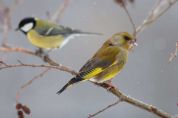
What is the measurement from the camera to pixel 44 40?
387 centimetres

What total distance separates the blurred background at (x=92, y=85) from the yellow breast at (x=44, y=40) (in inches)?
123

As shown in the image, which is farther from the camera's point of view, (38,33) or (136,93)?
(136,93)

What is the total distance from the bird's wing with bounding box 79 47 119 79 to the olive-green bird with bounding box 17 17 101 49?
106cm

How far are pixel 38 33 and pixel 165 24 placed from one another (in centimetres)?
400

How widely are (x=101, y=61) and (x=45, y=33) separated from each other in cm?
123

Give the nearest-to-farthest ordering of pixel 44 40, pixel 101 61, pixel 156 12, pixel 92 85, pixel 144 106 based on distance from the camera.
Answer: pixel 144 106 → pixel 156 12 → pixel 101 61 → pixel 44 40 → pixel 92 85

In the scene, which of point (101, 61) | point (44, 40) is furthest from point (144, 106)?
point (44, 40)

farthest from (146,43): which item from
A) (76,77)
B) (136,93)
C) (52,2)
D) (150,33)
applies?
(76,77)

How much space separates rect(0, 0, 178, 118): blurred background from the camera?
7238mm

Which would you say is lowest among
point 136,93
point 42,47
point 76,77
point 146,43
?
point 76,77

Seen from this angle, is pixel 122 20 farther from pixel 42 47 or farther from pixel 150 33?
pixel 42 47

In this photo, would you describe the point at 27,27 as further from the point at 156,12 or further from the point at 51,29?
the point at 156,12

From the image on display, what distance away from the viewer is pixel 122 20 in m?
7.71

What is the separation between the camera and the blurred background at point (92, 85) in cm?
724
